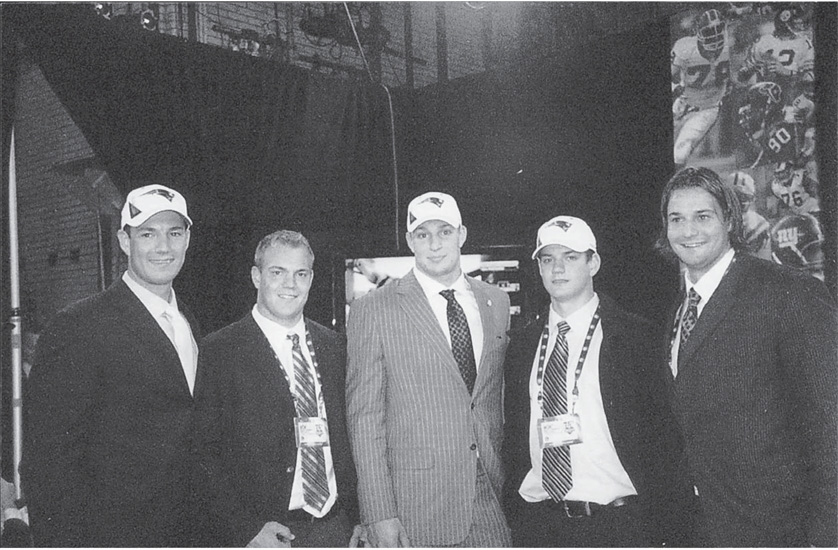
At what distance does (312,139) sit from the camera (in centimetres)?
443

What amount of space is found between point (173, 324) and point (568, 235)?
146cm

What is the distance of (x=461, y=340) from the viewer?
2.61 meters

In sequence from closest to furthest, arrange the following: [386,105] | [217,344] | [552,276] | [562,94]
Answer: [217,344], [552,276], [562,94], [386,105]

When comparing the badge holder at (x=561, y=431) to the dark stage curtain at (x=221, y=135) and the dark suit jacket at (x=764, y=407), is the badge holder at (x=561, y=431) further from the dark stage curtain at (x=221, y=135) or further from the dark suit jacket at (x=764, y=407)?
the dark stage curtain at (x=221, y=135)

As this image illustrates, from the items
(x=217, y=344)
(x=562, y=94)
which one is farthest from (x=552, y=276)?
(x=562, y=94)

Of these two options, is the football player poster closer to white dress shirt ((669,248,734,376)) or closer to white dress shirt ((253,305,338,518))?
white dress shirt ((669,248,734,376))

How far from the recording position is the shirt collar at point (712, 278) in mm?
2281

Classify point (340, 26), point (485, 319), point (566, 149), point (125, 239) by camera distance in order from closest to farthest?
1. point (125, 239)
2. point (485, 319)
3. point (566, 149)
4. point (340, 26)

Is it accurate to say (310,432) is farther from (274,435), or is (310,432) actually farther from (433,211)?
(433,211)

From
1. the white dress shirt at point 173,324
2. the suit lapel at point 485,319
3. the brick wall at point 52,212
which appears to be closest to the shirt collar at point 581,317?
the suit lapel at point 485,319

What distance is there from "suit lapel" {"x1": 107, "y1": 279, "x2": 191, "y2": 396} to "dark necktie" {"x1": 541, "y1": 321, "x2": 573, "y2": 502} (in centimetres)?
124

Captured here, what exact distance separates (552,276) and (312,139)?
7.63 ft

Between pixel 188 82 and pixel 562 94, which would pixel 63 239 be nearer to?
pixel 188 82

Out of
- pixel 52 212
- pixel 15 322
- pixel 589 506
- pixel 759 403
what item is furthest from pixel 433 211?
pixel 52 212
